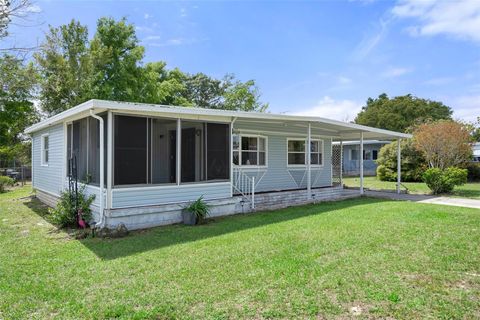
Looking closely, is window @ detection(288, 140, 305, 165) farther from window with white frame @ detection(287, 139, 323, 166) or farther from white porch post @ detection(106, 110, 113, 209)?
white porch post @ detection(106, 110, 113, 209)

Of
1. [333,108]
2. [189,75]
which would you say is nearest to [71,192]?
[189,75]

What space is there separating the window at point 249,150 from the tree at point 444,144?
930 cm

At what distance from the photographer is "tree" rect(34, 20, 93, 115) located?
19.6m

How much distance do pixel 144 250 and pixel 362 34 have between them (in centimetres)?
1260

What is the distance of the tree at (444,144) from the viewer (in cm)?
1575

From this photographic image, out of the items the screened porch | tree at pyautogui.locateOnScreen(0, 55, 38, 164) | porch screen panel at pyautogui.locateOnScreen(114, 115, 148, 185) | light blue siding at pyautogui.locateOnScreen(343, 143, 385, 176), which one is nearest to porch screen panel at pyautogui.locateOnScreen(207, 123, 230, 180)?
the screened porch

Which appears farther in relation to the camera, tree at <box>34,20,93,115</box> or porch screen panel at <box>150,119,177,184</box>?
tree at <box>34,20,93,115</box>

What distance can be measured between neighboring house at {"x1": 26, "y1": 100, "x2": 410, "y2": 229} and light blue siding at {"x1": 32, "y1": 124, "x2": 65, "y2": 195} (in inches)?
1.2

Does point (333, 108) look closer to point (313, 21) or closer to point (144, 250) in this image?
point (313, 21)

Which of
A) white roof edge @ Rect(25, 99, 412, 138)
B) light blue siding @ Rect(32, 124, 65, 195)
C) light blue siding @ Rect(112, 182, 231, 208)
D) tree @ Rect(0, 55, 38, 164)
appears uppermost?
tree @ Rect(0, 55, 38, 164)

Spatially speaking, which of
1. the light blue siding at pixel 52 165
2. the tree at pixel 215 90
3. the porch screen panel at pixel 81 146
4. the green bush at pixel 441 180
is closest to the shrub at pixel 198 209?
the porch screen panel at pixel 81 146

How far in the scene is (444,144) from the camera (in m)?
15.8

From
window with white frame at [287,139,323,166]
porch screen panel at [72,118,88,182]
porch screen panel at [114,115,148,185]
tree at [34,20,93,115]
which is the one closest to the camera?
porch screen panel at [114,115,148,185]

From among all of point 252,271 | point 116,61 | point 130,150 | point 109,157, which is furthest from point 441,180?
point 116,61
